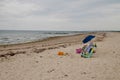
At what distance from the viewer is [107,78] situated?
4.46 m

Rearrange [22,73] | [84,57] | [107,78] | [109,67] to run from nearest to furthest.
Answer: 1. [107,78]
2. [22,73]
3. [109,67]
4. [84,57]

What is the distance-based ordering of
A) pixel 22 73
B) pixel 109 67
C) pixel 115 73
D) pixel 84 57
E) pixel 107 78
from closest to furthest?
1. pixel 107 78
2. pixel 115 73
3. pixel 22 73
4. pixel 109 67
5. pixel 84 57

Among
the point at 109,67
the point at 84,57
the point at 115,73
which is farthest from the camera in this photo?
the point at 84,57

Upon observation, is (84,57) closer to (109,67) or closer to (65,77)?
(109,67)

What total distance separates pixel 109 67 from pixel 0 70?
451 cm

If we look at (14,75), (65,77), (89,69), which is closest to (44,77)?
(65,77)

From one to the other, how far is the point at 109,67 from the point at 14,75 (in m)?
3.74

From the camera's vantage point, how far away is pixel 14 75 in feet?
16.7

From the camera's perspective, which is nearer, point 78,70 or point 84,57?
point 78,70

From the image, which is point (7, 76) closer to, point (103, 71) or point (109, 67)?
point (103, 71)

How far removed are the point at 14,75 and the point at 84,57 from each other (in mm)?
4066

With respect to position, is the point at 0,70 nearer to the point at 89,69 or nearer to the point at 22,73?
the point at 22,73

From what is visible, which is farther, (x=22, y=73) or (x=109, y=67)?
(x=109, y=67)

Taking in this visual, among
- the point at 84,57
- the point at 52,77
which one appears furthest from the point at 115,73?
the point at 84,57
